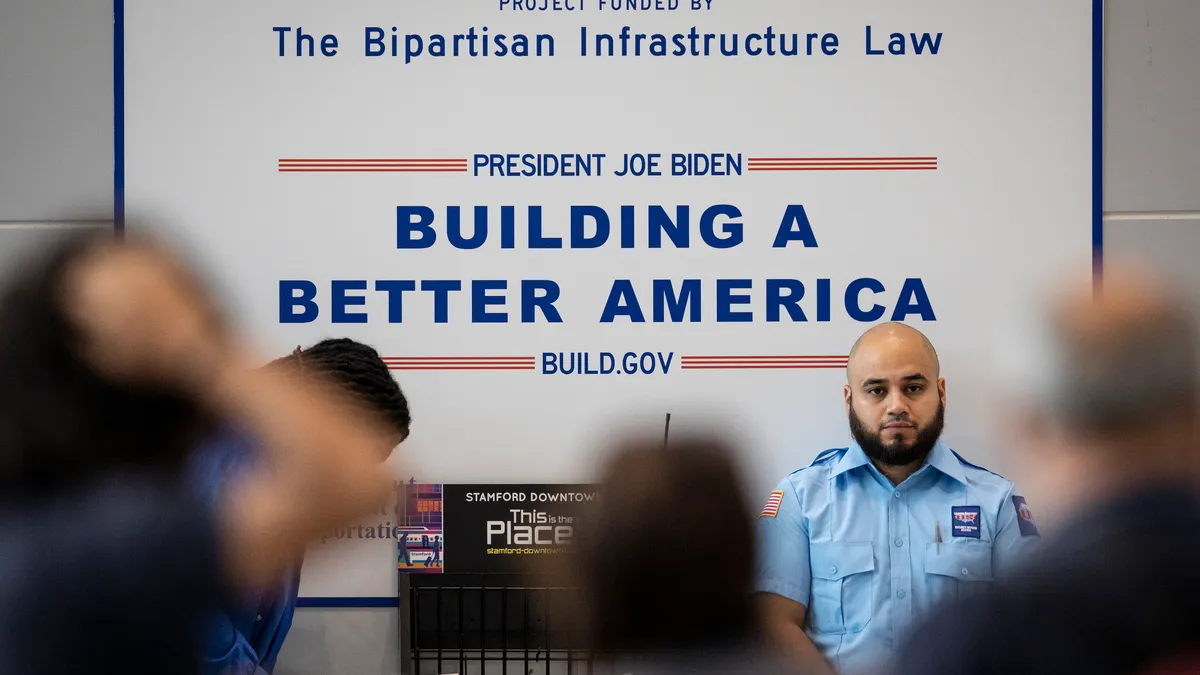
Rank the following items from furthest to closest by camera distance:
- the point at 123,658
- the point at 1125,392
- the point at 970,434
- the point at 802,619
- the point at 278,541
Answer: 1. the point at 970,434
2. the point at 802,619
3. the point at 278,541
4. the point at 1125,392
5. the point at 123,658

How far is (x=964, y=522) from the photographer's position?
103 inches

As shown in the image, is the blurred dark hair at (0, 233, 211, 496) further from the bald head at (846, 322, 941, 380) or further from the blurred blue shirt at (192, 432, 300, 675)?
the bald head at (846, 322, 941, 380)

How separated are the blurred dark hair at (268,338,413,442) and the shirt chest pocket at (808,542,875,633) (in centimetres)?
126

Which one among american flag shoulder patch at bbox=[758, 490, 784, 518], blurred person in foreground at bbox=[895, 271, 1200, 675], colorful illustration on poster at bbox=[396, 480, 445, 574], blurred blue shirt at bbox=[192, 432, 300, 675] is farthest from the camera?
colorful illustration on poster at bbox=[396, 480, 445, 574]

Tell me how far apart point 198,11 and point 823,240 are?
1730 millimetres

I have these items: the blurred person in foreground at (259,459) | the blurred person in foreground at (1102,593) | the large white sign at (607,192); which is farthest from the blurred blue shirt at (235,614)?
the large white sign at (607,192)

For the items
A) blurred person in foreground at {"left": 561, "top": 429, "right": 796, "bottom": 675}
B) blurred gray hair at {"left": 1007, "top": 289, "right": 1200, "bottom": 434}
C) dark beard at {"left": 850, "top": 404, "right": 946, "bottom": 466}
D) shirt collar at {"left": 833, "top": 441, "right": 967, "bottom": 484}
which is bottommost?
shirt collar at {"left": 833, "top": 441, "right": 967, "bottom": 484}

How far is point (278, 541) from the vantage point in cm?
106

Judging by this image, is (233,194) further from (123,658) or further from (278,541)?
(123,658)

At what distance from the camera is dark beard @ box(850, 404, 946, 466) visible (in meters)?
2.58

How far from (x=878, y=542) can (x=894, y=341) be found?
19.0 inches

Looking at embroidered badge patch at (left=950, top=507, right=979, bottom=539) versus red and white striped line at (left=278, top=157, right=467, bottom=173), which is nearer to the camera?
embroidered badge patch at (left=950, top=507, right=979, bottom=539)

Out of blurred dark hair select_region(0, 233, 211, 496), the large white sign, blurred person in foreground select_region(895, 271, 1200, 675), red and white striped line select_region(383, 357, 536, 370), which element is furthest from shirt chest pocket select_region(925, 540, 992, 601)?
blurred dark hair select_region(0, 233, 211, 496)

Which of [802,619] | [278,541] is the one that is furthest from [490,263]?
[278,541]
